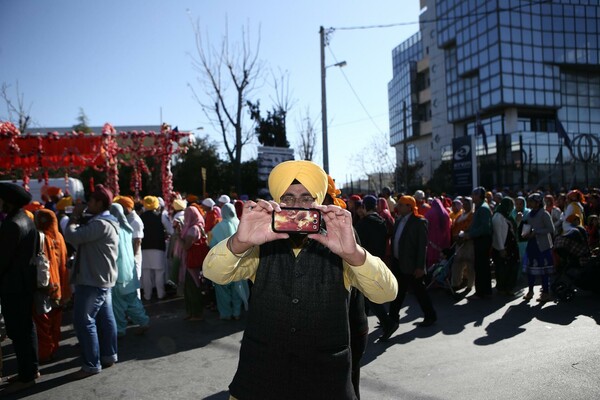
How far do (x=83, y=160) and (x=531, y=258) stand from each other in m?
11.5

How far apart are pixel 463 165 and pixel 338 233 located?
1827 cm

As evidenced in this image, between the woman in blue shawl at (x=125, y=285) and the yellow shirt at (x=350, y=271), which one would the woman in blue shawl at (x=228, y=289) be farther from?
the yellow shirt at (x=350, y=271)

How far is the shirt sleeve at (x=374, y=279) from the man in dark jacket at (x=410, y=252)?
4.23 metres

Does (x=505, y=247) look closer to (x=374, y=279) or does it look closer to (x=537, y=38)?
(x=374, y=279)

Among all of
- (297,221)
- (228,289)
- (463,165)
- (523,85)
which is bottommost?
(228,289)

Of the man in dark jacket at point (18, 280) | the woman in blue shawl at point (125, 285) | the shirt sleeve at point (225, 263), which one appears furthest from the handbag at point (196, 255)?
the shirt sleeve at point (225, 263)

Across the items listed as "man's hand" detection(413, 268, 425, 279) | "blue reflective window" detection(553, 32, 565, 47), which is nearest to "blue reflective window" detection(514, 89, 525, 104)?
"blue reflective window" detection(553, 32, 565, 47)

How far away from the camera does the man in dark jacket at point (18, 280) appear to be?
4613mm

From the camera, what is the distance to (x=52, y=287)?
5.17 meters

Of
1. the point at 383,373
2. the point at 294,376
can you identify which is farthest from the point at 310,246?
the point at 383,373

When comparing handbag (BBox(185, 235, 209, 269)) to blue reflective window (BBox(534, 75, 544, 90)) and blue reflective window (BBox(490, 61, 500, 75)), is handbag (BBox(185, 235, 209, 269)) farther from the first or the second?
blue reflective window (BBox(534, 75, 544, 90))

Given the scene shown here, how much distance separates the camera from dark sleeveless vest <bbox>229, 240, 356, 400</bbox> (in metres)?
2.18

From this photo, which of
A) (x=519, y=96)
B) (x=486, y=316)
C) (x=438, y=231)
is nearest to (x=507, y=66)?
(x=519, y=96)

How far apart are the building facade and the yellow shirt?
34745 millimetres
